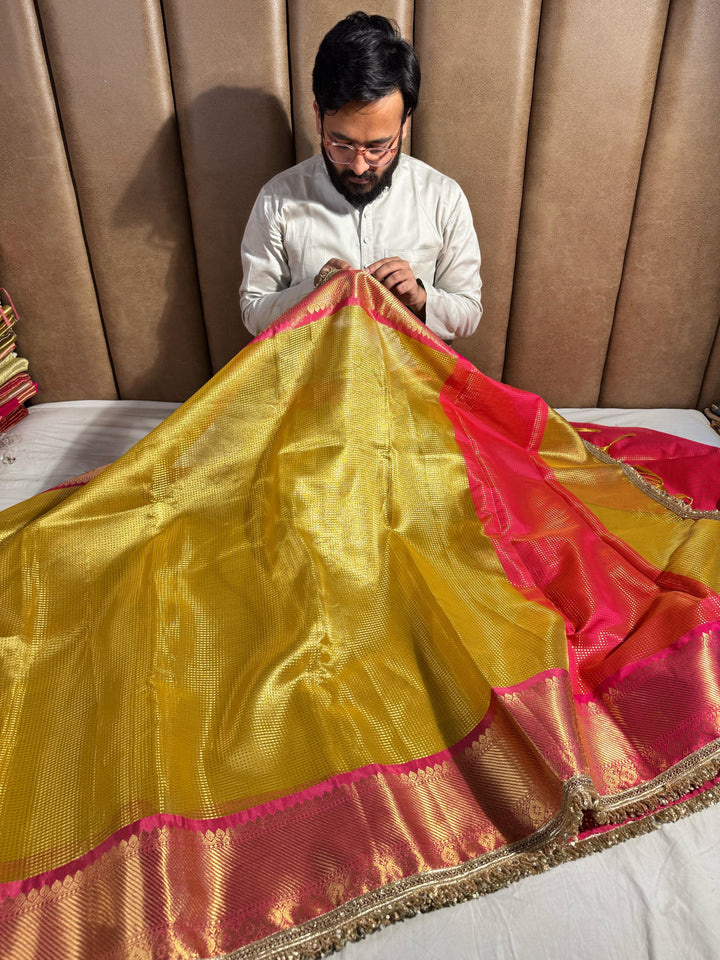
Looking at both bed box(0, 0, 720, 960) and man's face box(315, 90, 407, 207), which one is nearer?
man's face box(315, 90, 407, 207)

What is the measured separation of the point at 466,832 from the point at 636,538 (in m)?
0.57

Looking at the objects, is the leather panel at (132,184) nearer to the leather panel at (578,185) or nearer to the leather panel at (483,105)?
the leather panel at (483,105)

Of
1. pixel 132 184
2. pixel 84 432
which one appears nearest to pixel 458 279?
pixel 132 184

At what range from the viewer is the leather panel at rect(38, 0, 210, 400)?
138cm

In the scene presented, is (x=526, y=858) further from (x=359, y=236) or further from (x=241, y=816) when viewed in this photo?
(x=359, y=236)

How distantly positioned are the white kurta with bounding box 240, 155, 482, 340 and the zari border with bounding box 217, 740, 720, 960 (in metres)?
0.95

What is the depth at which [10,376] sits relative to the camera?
5.34 ft

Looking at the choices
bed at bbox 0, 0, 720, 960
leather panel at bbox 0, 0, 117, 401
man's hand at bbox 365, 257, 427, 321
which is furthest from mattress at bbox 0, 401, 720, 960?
leather panel at bbox 0, 0, 117, 401

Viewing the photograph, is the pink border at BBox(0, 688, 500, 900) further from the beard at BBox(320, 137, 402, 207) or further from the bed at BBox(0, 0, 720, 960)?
the beard at BBox(320, 137, 402, 207)

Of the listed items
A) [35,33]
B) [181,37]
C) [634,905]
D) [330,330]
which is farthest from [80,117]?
[634,905]

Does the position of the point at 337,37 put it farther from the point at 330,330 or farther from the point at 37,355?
the point at 37,355

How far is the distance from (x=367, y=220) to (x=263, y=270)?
0.25 m

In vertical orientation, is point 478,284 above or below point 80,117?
below

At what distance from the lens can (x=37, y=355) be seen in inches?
66.4
